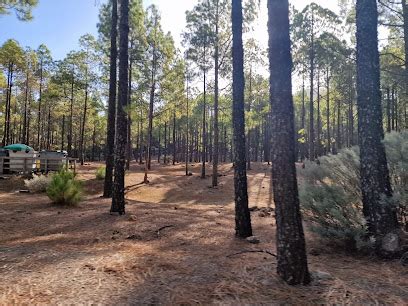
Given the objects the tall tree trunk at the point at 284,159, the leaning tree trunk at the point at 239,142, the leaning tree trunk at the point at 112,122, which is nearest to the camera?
the tall tree trunk at the point at 284,159

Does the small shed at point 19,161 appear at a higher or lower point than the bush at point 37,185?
higher

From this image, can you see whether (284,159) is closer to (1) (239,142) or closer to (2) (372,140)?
(2) (372,140)

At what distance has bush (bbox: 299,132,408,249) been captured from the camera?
16.2 ft

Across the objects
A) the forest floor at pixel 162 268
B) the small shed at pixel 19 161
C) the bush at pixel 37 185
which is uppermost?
the small shed at pixel 19 161

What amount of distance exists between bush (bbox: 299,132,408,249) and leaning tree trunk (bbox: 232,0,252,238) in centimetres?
120

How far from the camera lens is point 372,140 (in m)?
4.95

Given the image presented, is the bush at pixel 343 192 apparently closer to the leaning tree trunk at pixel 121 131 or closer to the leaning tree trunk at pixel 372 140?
the leaning tree trunk at pixel 372 140

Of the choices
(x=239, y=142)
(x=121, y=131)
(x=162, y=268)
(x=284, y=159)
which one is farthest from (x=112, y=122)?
(x=284, y=159)

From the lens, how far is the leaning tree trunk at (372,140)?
472cm

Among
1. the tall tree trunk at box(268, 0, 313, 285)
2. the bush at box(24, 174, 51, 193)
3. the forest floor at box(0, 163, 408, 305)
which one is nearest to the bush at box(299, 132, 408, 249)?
the forest floor at box(0, 163, 408, 305)

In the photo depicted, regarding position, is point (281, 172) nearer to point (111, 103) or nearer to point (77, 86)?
point (111, 103)

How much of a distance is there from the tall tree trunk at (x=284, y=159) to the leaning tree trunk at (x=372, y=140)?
1.74m

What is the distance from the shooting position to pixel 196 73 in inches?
845

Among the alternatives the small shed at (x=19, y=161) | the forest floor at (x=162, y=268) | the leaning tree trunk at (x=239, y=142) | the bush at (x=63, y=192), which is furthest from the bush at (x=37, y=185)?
the leaning tree trunk at (x=239, y=142)
